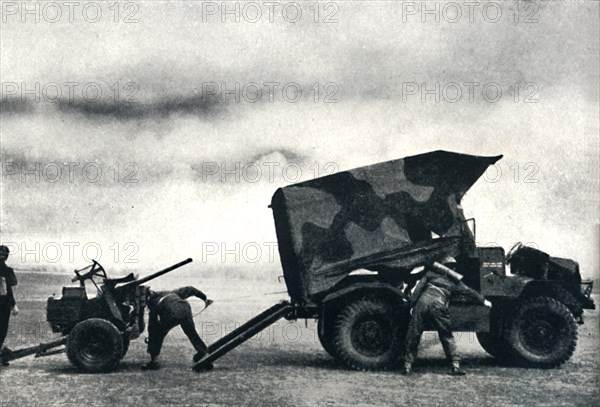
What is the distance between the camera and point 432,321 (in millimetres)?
9273

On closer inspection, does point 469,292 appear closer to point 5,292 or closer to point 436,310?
point 436,310

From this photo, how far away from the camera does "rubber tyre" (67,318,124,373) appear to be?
9242 millimetres

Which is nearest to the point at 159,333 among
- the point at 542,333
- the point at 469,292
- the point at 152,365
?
the point at 152,365

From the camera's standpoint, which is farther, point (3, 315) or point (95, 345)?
point (3, 315)

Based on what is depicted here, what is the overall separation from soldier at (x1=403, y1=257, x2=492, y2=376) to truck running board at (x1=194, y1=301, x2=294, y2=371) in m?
1.84

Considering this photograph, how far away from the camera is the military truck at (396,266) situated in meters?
9.60

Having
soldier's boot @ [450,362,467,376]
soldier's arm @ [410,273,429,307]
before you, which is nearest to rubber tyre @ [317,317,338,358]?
soldier's arm @ [410,273,429,307]

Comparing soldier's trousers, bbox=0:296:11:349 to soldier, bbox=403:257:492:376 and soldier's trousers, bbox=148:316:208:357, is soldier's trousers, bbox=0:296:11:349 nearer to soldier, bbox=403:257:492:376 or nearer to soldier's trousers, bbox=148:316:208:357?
soldier's trousers, bbox=148:316:208:357

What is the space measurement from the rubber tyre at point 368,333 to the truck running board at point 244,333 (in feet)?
2.87

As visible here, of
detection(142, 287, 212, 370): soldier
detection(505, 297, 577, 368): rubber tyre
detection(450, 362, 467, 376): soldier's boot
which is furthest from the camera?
detection(505, 297, 577, 368): rubber tyre

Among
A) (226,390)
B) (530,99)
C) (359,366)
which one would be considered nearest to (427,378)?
(359,366)

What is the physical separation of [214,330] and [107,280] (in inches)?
220

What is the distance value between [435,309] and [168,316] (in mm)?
3728

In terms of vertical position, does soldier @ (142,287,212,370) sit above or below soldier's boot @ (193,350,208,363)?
above
